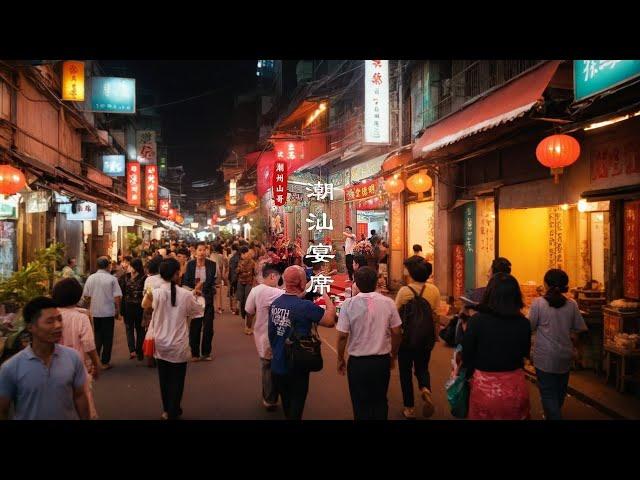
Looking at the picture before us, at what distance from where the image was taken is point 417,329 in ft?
19.8

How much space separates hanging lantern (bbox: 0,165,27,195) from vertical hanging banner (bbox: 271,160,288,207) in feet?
43.4

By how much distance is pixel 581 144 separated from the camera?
8.68 m

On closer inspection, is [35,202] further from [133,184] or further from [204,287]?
Answer: [133,184]

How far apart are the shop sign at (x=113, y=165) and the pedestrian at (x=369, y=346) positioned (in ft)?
83.3

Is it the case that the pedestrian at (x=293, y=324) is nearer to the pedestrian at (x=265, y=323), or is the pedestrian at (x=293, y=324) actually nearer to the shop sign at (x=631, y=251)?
the pedestrian at (x=265, y=323)

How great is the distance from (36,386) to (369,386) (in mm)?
2880

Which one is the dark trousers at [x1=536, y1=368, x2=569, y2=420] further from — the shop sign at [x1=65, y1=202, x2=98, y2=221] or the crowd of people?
the shop sign at [x1=65, y1=202, x2=98, y2=221]

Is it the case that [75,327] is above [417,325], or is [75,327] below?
above

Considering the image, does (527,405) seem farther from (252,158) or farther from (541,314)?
(252,158)

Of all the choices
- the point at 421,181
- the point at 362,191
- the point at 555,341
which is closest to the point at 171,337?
the point at 555,341

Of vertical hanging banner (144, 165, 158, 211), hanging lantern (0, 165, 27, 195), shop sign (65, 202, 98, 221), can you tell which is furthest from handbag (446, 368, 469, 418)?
vertical hanging banner (144, 165, 158, 211)

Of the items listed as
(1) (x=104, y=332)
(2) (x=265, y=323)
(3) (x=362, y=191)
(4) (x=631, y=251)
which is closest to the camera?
(2) (x=265, y=323)

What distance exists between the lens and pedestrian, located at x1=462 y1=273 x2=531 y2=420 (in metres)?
4.20

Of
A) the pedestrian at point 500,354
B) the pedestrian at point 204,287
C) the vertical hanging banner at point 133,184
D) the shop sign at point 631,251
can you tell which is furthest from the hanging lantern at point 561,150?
the vertical hanging banner at point 133,184
